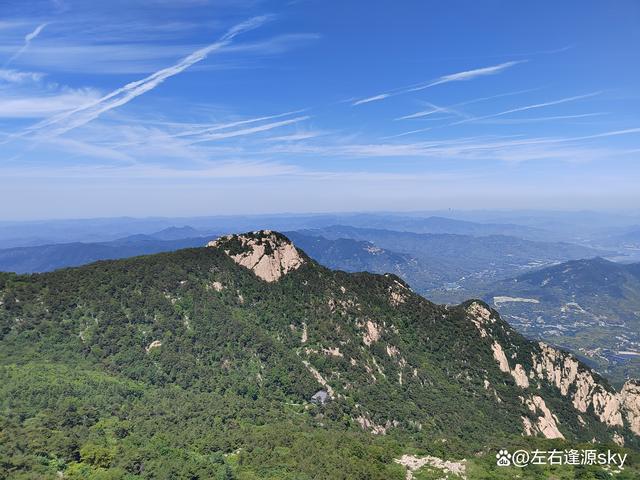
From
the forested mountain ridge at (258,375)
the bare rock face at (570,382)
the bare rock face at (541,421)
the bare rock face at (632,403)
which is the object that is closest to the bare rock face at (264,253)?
the forested mountain ridge at (258,375)

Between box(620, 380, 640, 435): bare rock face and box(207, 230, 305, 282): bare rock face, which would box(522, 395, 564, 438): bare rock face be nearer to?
box(620, 380, 640, 435): bare rock face

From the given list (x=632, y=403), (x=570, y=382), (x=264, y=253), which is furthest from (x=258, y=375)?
(x=632, y=403)

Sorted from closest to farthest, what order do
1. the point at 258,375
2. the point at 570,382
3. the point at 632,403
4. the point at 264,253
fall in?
1. the point at 258,375
2. the point at 264,253
3. the point at 570,382
4. the point at 632,403

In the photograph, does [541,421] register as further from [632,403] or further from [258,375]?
[258,375]

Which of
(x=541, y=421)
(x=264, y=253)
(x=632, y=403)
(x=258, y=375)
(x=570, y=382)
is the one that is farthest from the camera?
(x=632, y=403)

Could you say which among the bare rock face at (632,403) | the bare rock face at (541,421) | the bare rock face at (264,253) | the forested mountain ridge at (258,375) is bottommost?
the bare rock face at (632,403)

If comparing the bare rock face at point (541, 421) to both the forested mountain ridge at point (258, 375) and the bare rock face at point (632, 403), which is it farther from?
the bare rock face at point (632, 403)
